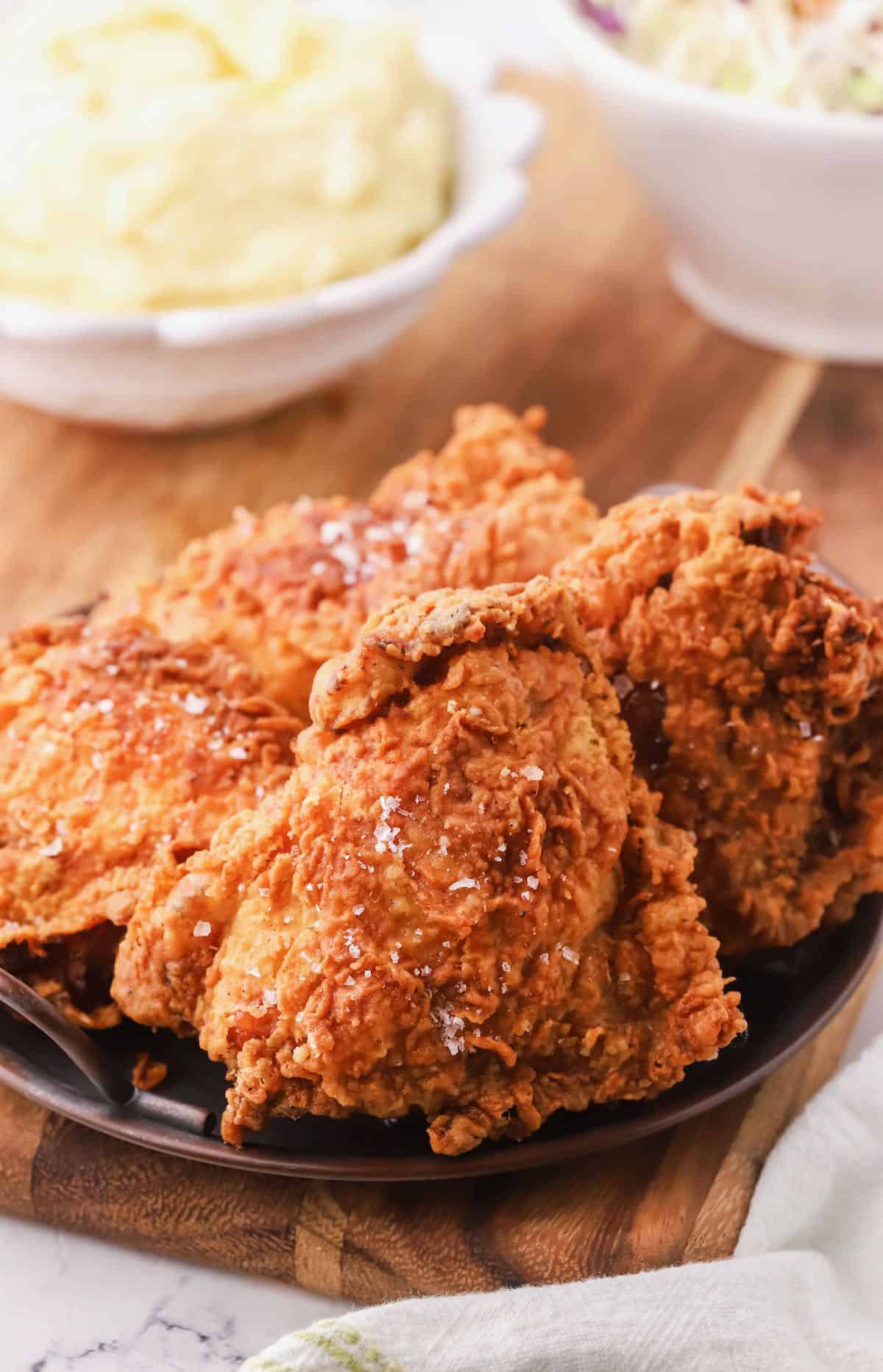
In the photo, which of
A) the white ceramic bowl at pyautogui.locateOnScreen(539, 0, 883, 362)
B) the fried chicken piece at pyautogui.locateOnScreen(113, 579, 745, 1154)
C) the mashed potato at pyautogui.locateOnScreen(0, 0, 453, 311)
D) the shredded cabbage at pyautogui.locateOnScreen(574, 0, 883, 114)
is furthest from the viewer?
the shredded cabbage at pyautogui.locateOnScreen(574, 0, 883, 114)

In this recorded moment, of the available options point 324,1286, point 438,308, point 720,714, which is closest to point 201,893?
point 324,1286

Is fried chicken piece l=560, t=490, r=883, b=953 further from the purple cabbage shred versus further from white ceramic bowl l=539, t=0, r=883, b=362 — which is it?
the purple cabbage shred

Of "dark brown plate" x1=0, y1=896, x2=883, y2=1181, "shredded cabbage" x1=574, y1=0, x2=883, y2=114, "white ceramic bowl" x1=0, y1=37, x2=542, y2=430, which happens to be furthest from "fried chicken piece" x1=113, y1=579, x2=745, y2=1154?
"shredded cabbage" x1=574, y1=0, x2=883, y2=114

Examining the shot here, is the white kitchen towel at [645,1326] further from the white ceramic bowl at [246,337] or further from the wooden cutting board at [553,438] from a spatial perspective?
the white ceramic bowl at [246,337]

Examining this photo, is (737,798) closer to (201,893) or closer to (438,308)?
(201,893)

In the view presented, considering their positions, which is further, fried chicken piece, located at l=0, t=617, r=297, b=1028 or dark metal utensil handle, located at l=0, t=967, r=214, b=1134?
fried chicken piece, located at l=0, t=617, r=297, b=1028

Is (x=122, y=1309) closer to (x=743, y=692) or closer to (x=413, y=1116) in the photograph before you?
(x=413, y=1116)

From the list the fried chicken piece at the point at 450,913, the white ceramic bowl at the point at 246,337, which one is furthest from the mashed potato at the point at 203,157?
the fried chicken piece at the point at 450,913

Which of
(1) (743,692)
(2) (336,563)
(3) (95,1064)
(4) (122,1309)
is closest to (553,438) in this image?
(2) (336,563)
